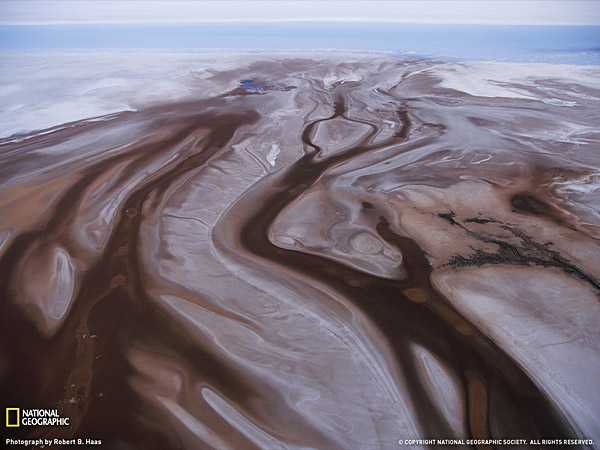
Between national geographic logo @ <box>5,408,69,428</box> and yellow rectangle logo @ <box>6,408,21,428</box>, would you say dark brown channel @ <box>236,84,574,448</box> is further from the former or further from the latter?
yellow rectangle logo @ <box>6,408,21,428</box>

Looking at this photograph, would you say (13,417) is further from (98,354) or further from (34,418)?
(98,354)

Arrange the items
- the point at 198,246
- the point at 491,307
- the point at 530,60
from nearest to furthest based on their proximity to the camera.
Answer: the point at 491,307, the point at 198,246, the point at 530,60

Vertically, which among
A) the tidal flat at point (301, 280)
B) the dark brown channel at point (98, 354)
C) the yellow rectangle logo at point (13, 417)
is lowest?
the yellow rectangle logo at point (13, 417)

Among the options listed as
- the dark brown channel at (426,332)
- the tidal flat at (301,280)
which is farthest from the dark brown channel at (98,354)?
the dark brown channel at (426,332)

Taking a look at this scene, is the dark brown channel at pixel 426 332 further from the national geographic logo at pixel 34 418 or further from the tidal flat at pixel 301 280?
the national geographic logo at pixel 34 418

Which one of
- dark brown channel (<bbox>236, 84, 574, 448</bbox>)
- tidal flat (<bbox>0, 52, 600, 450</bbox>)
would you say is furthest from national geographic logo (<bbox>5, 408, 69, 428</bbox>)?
dark brown channel (<bbox>236, 84, 574, 448</bbox>)

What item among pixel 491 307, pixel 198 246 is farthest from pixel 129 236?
pixel 491 307

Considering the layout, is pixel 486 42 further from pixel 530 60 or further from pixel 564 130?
pixel 564 130
